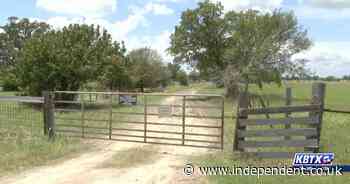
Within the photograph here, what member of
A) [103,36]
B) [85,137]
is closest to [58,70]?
[103,36]

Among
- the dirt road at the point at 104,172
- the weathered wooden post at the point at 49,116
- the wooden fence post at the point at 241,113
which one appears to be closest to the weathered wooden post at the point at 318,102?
the wooden fence post at the point at 241,113

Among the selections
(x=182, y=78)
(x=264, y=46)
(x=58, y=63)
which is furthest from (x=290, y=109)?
(x=182, y=78)

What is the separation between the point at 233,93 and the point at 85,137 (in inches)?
1075

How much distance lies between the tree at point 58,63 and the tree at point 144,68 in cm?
1992

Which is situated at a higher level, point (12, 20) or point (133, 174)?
point (12, 20)

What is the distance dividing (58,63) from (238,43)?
20.8 meters

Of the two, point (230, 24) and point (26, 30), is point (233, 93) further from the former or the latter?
point (26, 30)

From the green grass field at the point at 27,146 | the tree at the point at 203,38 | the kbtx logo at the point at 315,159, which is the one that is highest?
the tree at the point at 203,38

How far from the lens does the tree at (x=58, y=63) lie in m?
23.2

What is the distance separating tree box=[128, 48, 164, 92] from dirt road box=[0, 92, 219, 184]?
35752mm

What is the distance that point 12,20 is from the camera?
85000 millimetres

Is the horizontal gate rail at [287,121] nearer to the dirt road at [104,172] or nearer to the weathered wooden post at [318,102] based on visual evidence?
the weathered wooden post at [318,102]

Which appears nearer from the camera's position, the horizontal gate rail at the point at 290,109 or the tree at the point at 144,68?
the horizontal gate rail at the point at 290,109

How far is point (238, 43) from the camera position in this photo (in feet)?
128
